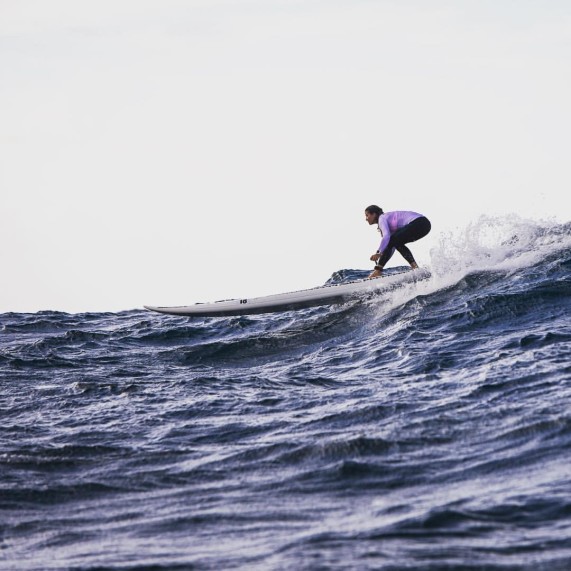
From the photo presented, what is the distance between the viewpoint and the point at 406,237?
1767cm

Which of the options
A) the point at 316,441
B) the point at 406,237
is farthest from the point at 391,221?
the point at 316,441

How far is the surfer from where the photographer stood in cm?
1741

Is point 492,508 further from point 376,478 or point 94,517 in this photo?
point 94,517

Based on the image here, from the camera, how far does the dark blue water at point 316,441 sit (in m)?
6.90

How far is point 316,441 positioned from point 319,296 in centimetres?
796

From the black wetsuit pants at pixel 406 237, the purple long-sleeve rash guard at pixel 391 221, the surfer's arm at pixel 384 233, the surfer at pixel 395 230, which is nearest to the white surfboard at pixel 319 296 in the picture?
the surfer at pixel 395 230

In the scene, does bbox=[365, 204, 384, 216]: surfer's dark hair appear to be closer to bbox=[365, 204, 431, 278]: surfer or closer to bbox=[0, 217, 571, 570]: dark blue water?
bbox=[365, 204, 431, 278]: surfer

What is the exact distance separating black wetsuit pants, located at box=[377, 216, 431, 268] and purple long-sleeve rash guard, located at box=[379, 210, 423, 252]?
0.23 feet

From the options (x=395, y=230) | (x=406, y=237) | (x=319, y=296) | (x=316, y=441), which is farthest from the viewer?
(x=406, y=237)

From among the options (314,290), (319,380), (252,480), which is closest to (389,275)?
(314,290)

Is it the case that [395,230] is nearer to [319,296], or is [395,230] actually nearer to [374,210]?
[374,210]

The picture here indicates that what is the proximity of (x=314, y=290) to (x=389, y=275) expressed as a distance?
4.79ft

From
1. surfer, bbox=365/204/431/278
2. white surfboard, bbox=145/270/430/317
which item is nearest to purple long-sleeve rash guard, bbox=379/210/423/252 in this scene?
surfer, bbox=365/204/431/278

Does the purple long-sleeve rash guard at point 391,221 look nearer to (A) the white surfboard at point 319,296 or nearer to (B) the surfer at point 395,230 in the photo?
(B) the surfer at point 395,230
